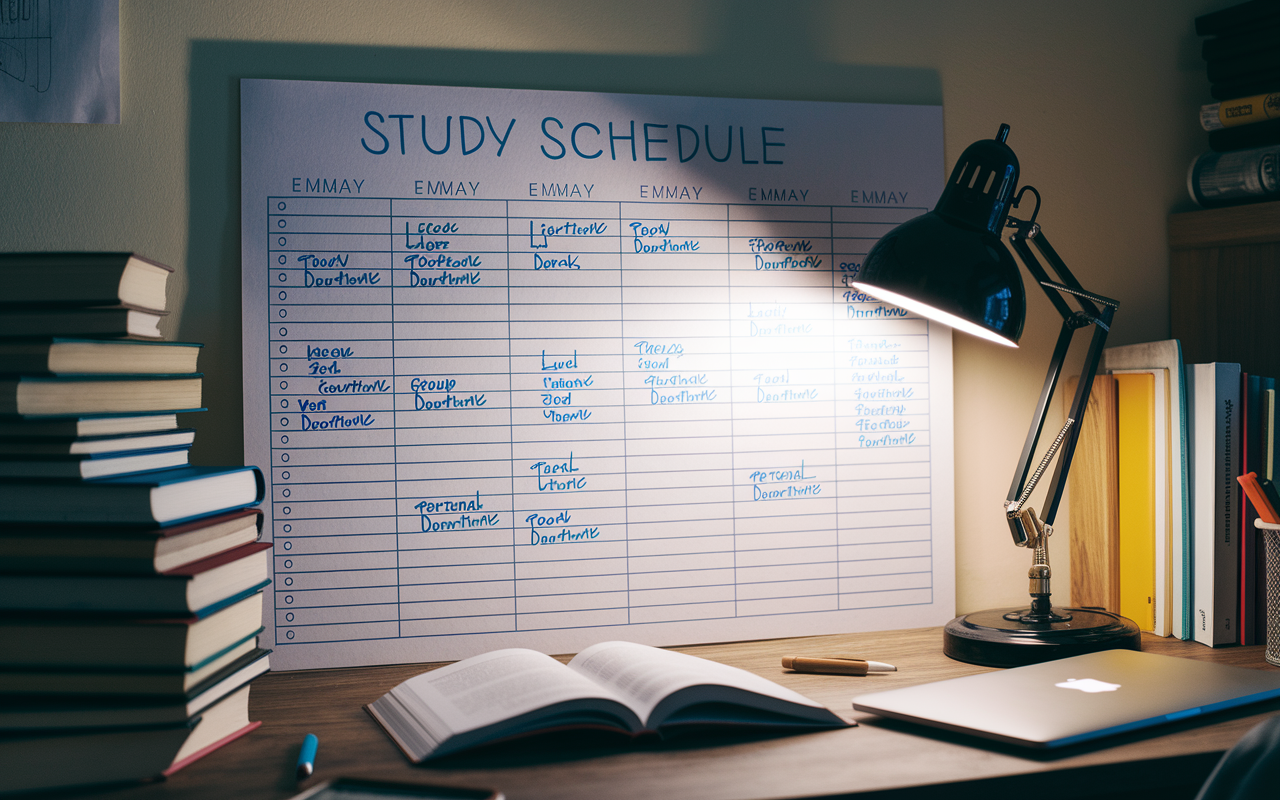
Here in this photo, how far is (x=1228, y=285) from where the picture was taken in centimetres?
122

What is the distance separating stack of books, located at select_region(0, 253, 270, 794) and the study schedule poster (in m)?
0.29

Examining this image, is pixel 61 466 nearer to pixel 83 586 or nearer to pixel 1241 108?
pixel 83 586

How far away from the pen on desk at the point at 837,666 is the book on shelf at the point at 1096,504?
0.42 m

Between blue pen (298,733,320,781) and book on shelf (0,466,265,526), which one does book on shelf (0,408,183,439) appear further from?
blue pen (298,733,320,781)

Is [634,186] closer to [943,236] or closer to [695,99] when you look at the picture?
[695,99]

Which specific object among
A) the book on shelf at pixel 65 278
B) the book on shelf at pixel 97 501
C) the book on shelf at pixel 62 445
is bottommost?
the book on shelf at pixel 97 501

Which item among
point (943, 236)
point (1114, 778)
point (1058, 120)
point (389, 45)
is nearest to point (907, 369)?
point (943, 236)

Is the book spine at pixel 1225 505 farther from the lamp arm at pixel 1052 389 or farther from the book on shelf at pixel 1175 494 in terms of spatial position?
the lamp arm at pixel 1052 389

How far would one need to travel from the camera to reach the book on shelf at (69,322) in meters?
0.77

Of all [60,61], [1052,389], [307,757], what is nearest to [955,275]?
[1052,389]

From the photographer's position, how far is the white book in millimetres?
1062

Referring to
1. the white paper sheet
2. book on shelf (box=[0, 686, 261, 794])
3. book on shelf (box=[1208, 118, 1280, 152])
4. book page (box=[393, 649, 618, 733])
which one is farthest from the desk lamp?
the white paper sheet

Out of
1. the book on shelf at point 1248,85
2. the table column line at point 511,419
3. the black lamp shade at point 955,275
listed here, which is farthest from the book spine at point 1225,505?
the table column line at point 511,419

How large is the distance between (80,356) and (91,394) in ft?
0.12
